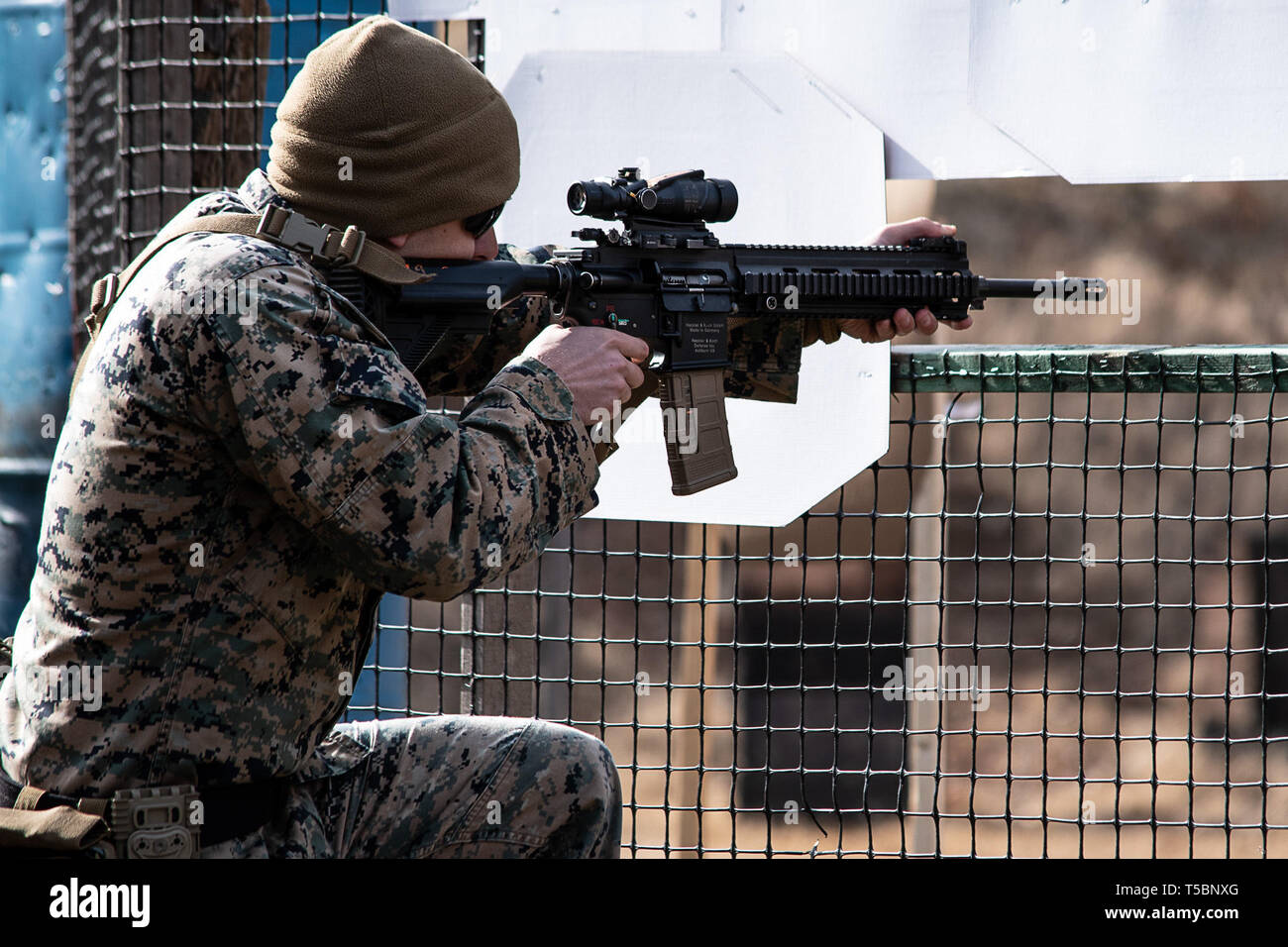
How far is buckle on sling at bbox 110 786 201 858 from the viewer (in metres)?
2.03

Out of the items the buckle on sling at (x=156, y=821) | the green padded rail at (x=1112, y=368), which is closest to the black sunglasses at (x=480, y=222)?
the buckle on sling at (x=156, y=821)

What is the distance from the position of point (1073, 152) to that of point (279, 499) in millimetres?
2517

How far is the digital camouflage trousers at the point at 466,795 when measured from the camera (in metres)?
2.38

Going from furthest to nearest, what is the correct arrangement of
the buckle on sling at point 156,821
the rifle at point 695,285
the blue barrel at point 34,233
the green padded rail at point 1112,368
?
1. the blue barrel at point 34,233
2. the green padded rail at point 1112,368
3. the rifle at point 695,285
4. the buckle on sling at point 156,821

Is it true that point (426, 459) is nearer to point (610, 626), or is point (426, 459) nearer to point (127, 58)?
point (127, 58)

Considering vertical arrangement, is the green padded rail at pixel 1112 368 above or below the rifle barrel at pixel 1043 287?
below

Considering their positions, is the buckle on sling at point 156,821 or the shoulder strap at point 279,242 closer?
the buckle on sling at point 156,821

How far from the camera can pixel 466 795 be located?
95.3 inches

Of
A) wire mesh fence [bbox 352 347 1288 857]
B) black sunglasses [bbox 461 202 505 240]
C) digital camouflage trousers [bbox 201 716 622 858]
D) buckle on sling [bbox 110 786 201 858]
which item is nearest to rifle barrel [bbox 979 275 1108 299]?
black sunglasses [bbox 461 202 505 240]

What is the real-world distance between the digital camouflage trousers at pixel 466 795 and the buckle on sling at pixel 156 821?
29 centimetres

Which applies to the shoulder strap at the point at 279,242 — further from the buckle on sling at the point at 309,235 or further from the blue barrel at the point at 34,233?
the blue barrel at the point at 34,233

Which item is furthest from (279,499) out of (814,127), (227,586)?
(814,127)

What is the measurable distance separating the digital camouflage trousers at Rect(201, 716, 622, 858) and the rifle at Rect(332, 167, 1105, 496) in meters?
0.73

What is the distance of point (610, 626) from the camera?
738 centimetres
